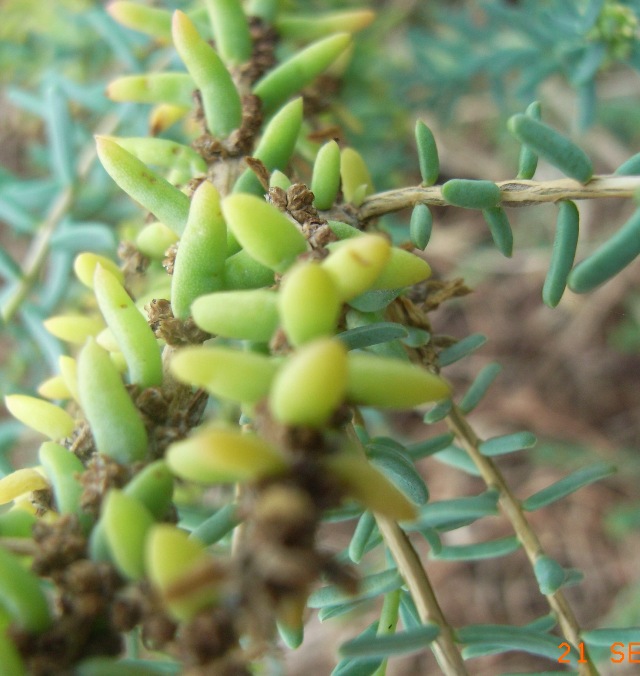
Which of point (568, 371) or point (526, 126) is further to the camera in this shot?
point (568, 371)

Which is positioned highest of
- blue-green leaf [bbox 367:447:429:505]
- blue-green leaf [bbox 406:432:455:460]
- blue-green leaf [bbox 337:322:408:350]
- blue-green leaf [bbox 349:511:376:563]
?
blue-green leaf [bbox 337:322:408:350]

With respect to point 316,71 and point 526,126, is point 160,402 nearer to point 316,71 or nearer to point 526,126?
point 526,126

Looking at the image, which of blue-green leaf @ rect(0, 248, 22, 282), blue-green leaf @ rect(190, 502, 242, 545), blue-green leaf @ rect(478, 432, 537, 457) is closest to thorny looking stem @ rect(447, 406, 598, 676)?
blue-green leaf @ rect(478, 432, 537, 457)

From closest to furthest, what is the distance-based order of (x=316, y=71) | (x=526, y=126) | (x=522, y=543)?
(x=526, y=126), (x=522, y=543), (x=316, y=71)

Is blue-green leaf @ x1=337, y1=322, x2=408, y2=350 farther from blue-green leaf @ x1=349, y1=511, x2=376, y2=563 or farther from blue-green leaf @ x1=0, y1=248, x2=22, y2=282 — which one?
blue-green leaf @ x1=0, y1=248, x2=22, y2=282

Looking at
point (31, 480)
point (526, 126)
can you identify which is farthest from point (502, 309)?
point (31, 480)

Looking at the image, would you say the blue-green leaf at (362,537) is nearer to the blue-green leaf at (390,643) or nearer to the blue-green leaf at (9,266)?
the blue-green leaf at (390,643)

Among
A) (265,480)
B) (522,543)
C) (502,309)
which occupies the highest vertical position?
(265,480)
